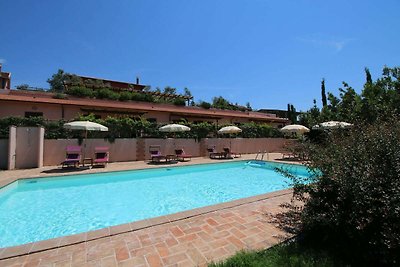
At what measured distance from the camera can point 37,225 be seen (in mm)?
5633

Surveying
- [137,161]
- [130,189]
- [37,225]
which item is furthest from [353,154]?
[137,161]

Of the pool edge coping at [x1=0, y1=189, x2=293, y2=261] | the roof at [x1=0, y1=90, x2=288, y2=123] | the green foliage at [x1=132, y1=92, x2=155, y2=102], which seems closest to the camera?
the pool edge coping at [x1=0, y1=189, x2=293, y2=261]

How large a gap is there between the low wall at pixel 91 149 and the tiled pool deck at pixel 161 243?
10713mm

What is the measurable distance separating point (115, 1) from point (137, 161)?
9514 mm

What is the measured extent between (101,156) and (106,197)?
5321 mm

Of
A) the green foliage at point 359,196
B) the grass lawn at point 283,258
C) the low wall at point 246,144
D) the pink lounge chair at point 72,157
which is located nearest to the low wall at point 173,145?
the low wall at point 246,144

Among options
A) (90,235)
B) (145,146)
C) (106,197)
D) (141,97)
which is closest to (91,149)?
(145,146)

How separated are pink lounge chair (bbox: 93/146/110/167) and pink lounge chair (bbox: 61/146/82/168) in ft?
2.85

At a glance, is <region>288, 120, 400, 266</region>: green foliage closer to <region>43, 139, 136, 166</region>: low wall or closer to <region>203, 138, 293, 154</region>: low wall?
<region>43, 139, 136, 166</region>: low wall

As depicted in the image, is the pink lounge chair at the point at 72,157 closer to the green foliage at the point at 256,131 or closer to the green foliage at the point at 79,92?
the green foliage at the point at 79,92

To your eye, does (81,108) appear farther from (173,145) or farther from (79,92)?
(173,145)

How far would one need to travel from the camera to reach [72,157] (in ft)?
39.1

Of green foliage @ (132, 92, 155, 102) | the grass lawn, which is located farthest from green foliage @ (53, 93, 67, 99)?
the grass lawn

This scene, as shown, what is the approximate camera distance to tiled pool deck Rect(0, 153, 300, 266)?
317cm
